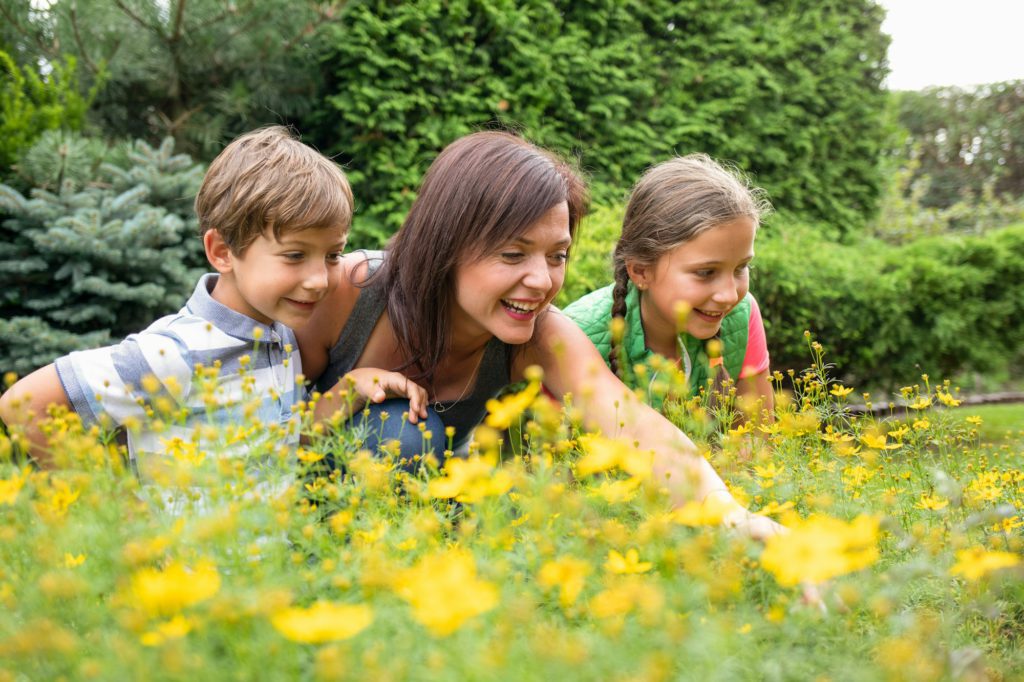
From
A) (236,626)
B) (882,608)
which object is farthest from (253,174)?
(882,608)

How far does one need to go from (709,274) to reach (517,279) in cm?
71

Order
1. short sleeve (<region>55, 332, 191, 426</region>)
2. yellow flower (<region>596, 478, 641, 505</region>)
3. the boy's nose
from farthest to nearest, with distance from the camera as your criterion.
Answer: the boy's nose
short sleeve (<region>55, 332, 191, 426</region>)
yellow flower (<region>596, 478, 641, 505</region>)

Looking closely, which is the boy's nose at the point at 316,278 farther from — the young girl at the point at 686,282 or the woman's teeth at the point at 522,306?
the young girl at the point at 686,282

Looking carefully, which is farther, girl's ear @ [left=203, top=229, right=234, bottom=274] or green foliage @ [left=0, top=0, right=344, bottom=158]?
green foliage @ [left=0, top=0, right=344, bottom=158]

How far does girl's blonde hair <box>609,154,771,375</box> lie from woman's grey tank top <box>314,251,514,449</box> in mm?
380

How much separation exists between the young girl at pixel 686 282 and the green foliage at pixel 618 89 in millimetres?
1332

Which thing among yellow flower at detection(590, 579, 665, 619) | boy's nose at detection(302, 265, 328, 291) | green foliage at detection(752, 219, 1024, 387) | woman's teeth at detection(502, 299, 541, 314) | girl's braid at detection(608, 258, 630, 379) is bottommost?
green foliage at detection(752, 219, 1024, 387)

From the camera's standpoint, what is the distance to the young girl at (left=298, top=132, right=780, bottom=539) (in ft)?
7.85

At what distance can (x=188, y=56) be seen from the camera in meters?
4.54

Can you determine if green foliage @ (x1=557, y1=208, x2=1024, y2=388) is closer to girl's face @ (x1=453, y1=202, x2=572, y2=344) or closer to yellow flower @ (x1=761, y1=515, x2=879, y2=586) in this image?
girl's face @ (x1=453, y1=202, x2=572, y2=344)

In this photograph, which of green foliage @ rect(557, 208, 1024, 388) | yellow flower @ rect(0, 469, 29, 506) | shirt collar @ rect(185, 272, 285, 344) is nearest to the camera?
yellow flower @ rect(0, 469, 29, 506)

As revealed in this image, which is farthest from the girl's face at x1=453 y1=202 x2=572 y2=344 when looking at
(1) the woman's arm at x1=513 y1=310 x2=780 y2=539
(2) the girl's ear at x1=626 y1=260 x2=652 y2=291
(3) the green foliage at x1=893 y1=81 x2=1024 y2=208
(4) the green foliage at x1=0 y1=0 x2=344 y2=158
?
(3) the green foliage at x1=893 y1=81 x2=1024 y2=208

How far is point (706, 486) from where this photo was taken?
5.73ft

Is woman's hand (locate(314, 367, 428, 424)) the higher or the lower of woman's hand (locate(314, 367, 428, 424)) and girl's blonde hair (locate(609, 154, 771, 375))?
the lower
